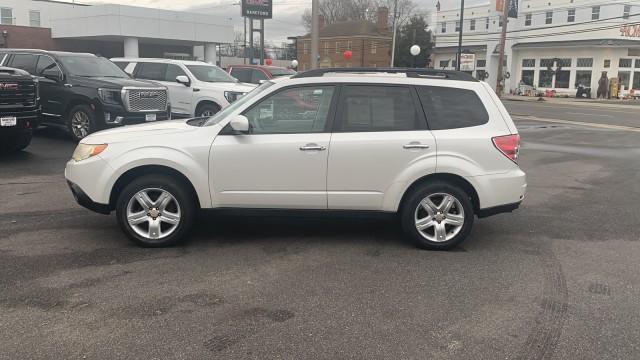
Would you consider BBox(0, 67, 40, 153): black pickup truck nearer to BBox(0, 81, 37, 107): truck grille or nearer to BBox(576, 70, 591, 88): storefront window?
BBox(0, 81, 37, 107): truck grille

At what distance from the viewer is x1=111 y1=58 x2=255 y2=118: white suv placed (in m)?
14.2

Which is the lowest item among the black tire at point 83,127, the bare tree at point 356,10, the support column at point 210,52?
the black tire at point 83,127

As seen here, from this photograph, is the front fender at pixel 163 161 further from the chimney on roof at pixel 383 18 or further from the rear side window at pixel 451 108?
the chimney on roof at pixel 383 18

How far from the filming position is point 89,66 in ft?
41.1

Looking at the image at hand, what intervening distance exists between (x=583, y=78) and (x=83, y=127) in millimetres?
48966

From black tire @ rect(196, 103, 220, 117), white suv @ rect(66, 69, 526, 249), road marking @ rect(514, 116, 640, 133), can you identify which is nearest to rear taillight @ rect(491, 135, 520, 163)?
white suv @ rect(66, 69, 526, 249)

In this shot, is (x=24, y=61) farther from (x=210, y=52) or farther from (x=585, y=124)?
(x=210, y=52)

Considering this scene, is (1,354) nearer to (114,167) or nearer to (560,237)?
(114,167)

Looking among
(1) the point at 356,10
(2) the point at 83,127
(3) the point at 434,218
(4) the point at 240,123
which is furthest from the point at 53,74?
(1) the point at 356,10

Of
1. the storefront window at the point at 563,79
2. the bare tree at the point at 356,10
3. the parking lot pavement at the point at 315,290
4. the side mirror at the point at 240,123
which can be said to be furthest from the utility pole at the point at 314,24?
the bare tree at the point at 356,10

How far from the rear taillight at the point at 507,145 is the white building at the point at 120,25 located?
3832cm

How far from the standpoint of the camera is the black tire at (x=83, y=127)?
11.7 m

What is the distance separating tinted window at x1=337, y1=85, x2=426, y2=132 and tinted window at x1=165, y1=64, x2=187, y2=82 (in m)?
10.4

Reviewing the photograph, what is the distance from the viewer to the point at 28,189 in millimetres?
7977
